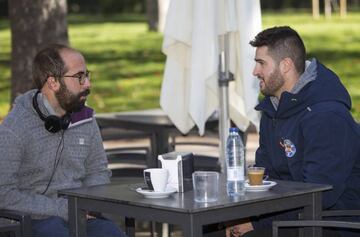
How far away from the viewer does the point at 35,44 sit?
9.49 m

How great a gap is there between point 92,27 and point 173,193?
26280 mm

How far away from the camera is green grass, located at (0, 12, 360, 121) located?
16562 millimetres

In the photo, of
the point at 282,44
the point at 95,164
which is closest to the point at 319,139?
the point at 282,44

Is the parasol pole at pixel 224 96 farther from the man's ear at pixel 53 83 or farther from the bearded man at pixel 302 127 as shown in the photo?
the man's ear at pixel 53 83

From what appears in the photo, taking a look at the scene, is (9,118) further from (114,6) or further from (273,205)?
(114,6)

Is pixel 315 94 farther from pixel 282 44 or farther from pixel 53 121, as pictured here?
pixel 53 121

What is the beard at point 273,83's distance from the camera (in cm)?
509

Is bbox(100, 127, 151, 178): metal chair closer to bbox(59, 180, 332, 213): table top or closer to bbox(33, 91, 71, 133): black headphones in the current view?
bbox(33, 91, 71, 133): black headphones

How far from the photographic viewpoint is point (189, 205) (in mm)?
4074

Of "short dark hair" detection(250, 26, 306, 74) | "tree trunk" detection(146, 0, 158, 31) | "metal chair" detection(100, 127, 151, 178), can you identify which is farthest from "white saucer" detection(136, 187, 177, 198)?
"tree trunk" detection(146, 0, 158, 31)

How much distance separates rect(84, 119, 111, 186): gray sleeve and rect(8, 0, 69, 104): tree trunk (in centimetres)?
404

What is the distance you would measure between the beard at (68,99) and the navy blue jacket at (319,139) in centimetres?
93

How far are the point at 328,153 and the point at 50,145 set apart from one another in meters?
1.43

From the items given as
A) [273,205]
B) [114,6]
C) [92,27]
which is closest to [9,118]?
[273,205]
